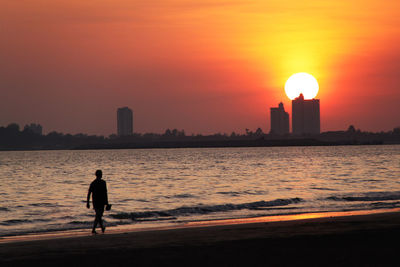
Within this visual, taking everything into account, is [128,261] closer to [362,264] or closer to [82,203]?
[362,264]

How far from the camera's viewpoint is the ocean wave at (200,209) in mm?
33250

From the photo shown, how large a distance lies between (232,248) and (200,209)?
2103 cm

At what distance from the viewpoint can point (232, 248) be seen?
15.8 meters

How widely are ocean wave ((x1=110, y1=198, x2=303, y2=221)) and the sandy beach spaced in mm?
12663

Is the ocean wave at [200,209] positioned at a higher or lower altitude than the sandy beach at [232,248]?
lower

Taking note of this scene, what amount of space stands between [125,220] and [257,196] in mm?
19472

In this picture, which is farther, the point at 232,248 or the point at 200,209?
the point at 200,209

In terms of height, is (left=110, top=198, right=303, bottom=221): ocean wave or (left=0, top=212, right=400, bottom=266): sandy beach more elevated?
(left=0, top=212, right=400, bottom=266): sandy beach

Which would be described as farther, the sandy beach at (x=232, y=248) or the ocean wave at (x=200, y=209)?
the ocean wave at (x=200, y=209)

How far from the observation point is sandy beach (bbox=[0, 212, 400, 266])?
45.6 ft

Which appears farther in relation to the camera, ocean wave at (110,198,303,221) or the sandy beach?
ocean wave at (110,198,303,221)

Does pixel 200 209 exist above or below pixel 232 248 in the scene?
below

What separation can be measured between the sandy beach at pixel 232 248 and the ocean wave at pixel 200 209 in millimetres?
12663

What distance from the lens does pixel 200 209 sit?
121 feet
